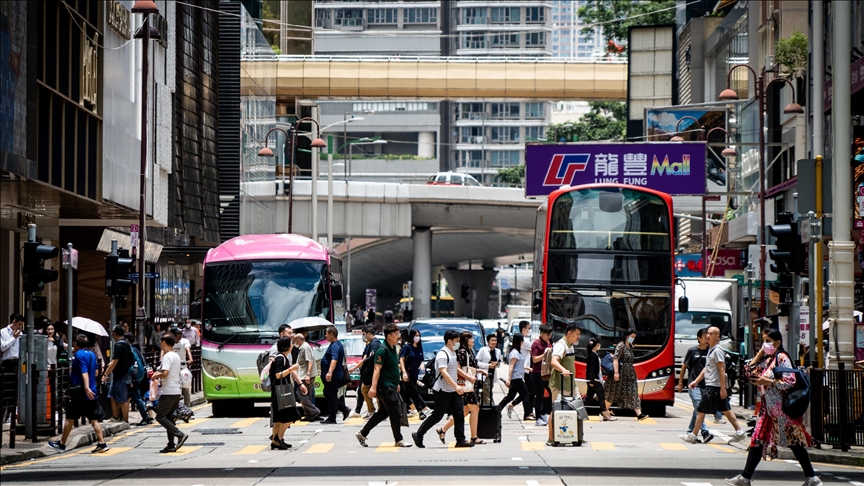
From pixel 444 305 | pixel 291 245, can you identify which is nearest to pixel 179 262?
pixel 291 245

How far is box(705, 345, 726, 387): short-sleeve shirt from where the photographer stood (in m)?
20.7

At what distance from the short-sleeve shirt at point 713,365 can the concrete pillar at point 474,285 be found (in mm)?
93139

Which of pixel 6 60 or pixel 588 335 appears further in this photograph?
pixel 588 335

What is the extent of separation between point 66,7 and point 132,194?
7.40 metres

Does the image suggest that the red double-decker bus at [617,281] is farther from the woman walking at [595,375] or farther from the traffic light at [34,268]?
the traffic light at [34,268]

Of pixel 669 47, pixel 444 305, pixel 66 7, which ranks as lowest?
pixel 444 305

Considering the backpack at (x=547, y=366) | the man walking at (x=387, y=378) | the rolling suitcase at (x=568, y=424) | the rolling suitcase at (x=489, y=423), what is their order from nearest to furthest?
1. the man walking at (x=387, y=378)
2. the rolling suitcase at (x=568, y=424)
3. the rolling suitcase at (x=489, y=423)
4. the backpack at (x=547, y=366)

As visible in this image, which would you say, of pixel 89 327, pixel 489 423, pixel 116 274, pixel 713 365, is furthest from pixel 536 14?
pixel 489 423

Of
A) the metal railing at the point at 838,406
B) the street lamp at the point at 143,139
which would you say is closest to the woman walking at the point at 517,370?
the metal railing at the point at 838,406

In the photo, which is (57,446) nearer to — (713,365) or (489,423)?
(489,423)

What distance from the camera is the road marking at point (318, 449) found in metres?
18.8

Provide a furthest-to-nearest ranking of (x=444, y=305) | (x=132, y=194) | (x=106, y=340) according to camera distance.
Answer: (x=444, y=305)
(x=106, y=340)
(x=132, y=194)

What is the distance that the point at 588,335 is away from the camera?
2750 cm

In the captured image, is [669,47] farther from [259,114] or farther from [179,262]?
[179,262]
